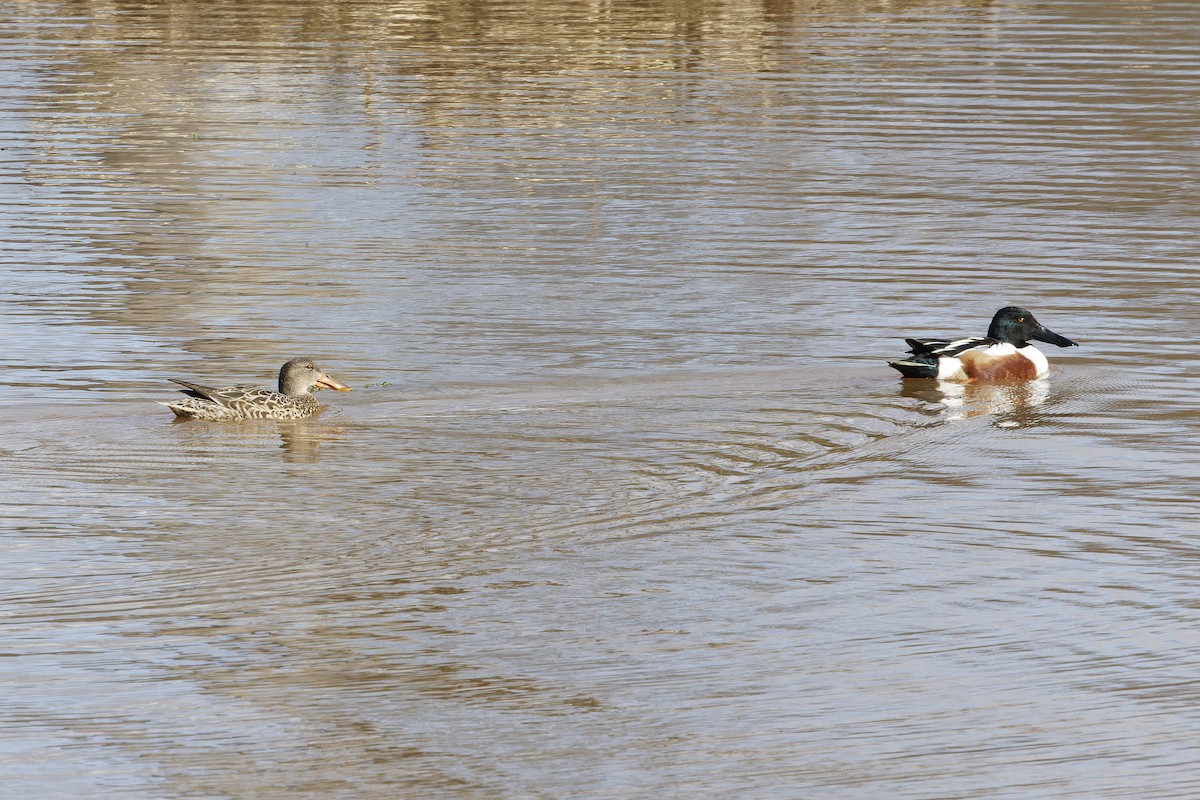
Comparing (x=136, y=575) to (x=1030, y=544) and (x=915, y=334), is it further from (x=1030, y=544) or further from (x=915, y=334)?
(x=915, y=334)

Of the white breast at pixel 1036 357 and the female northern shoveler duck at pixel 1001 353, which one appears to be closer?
the female northern shoveler duck at pixel 1001 353

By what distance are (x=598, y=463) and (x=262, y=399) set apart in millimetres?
2425

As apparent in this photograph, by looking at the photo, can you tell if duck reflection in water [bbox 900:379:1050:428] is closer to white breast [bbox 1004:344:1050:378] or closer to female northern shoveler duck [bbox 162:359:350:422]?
white breast [bbox 1004:344:1050:378]

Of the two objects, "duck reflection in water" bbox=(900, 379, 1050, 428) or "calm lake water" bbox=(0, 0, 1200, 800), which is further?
"duck reflection in water" bbox=(900, 379, 1050, 428)

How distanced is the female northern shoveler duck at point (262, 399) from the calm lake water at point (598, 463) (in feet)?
0.66

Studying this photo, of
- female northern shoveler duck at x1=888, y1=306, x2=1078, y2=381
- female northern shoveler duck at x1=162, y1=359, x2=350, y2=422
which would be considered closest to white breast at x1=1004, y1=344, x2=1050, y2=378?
female northern shoveler duck at x1=888, y1=306, x2=1078, y2=381

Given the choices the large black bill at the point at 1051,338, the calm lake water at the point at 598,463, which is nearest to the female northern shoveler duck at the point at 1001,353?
the large black bill at the point at 1051,338

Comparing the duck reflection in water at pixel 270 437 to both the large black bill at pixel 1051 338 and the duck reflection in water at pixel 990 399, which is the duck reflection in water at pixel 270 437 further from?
the large black bill at pixel 1051 338

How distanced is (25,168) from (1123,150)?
522 inches

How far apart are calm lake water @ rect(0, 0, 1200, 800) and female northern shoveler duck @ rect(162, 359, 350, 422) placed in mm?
201

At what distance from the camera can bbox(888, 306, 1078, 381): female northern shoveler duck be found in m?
14.3

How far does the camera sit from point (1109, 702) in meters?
8.28

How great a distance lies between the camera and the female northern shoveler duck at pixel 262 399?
1282 cm

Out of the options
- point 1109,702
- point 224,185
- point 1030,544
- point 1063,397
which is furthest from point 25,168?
point 1109,702
